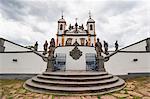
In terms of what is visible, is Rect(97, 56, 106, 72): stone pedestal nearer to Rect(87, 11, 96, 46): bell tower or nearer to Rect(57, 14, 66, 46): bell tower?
Rect(57, 14, 66, 46): bell tower

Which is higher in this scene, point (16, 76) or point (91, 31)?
point (91, 31)

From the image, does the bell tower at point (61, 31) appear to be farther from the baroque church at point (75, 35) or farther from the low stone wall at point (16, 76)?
the low stone wall at point (16, 76)

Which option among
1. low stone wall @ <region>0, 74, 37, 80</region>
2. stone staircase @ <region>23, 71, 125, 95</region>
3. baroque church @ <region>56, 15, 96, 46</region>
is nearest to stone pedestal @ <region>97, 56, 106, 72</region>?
stone staircase @ <region>23, 71, 125, 95</region>

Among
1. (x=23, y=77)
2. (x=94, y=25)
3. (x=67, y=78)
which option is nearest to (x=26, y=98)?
(x=67, y=78)

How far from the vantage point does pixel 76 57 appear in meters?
11.2

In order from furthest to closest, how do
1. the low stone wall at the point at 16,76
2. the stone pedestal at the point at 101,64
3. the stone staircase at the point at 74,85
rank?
the low stone wall at the point at 16,76 < the stone pedestal at the point at 101,64 < the stone staircase at the point at 74,85

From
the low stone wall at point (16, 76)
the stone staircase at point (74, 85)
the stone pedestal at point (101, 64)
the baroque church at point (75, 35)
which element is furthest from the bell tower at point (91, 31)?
the stone staircase at point (74, 85)

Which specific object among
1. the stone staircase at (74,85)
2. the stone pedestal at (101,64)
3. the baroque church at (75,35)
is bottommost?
the stone staircase at (74,85)

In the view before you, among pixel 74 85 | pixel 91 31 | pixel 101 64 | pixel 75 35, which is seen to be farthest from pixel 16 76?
pixel 91 31

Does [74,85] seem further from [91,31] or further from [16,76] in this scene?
[91,31]

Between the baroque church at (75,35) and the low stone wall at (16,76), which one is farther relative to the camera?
the baroque church at (75,35)

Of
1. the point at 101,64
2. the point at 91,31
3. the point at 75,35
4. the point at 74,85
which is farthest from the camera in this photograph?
the point at 91,31

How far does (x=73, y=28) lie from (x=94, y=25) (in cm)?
694

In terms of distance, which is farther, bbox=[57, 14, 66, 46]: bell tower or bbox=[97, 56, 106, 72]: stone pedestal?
bbox=[57, 14, 66, 46]: bell tower
